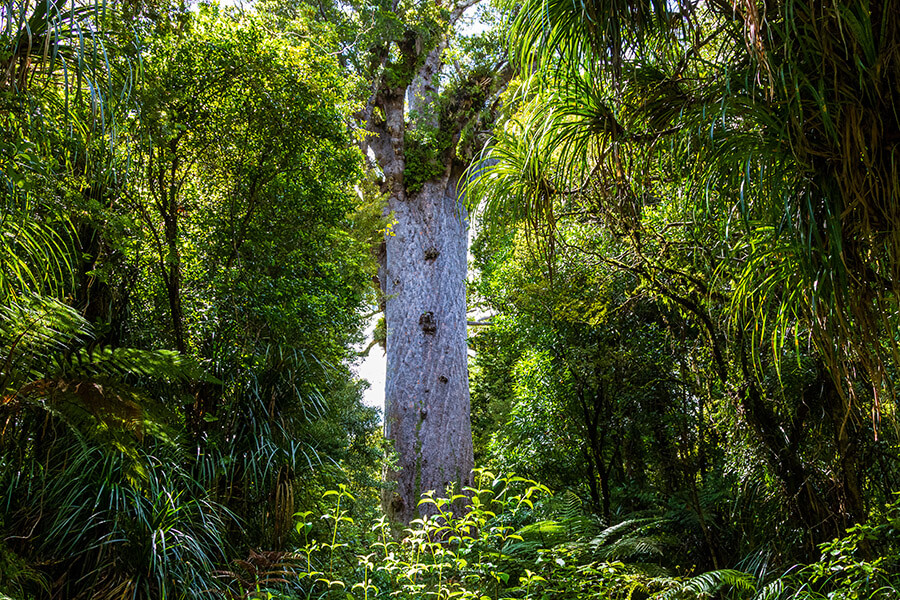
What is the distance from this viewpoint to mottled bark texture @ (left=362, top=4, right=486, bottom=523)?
21.7ft

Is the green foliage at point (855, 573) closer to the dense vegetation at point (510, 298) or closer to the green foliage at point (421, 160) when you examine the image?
the dense vegetation at point (510, 298)

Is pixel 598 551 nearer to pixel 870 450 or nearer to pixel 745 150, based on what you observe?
pixel 870 450

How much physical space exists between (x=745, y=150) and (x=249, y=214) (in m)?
3.26

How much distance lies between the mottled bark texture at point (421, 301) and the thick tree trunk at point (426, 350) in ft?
0.04

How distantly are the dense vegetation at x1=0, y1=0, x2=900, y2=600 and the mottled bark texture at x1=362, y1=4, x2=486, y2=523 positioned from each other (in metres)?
0.64

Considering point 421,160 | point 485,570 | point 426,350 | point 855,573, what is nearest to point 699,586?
point 855,573

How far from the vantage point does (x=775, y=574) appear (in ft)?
11.6

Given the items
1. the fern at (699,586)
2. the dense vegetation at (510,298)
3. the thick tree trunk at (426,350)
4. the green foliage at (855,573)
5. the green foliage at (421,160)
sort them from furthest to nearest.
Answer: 1. the green foliage at (421,160)
2. the thick tree trunk at (426,350)
3. the fern at (699,586)
4. the green foliage at (855,573)
5. the dense vegetation at (510,298)

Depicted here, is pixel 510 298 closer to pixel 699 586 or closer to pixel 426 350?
pixel 426 350

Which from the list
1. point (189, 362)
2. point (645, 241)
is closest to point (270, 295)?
point (189, 362)

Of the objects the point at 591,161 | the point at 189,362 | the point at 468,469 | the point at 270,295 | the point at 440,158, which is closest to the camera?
the point at 591,161

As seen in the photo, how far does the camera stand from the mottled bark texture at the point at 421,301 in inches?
260

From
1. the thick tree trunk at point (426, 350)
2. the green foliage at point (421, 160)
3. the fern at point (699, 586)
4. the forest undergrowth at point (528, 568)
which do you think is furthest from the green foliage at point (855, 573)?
the green foliage at point (421, 160)

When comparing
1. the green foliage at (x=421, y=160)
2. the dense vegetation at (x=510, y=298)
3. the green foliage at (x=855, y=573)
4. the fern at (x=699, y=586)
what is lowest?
the fern at (x=699, y=586)
